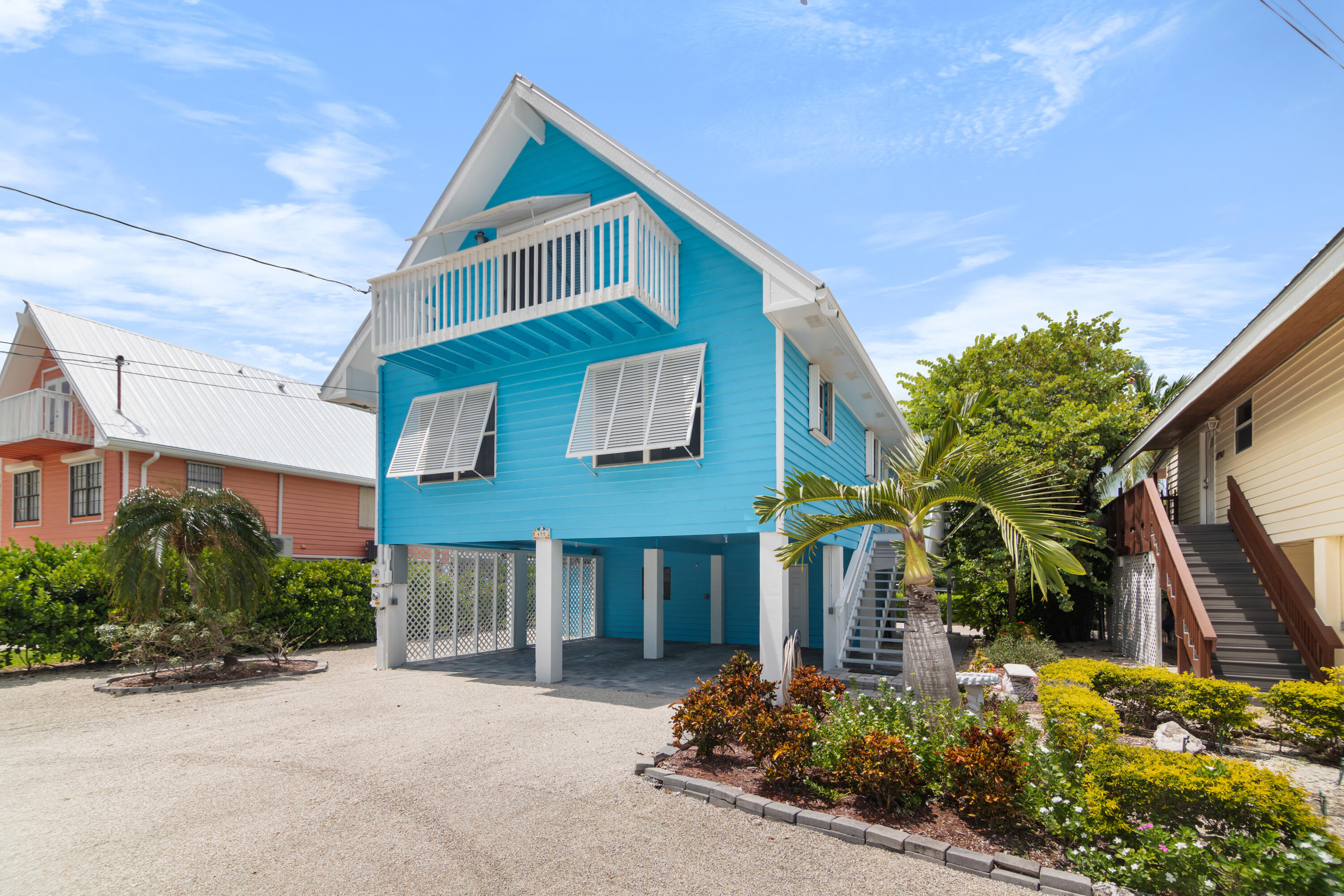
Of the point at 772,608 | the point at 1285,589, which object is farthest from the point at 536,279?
the point at 1285,589

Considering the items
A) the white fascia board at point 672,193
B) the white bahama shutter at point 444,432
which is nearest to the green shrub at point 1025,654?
the white fascia board at point 672,193

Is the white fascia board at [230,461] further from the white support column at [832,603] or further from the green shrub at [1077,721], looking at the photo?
the green shrub at [1077,721]

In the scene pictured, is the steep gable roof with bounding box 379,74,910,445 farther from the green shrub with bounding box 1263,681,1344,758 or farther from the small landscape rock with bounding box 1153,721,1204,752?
the green shrub with bounding box 1263,681,1344,758

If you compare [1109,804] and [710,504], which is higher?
[710,504]

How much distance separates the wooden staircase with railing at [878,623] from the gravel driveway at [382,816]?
14.0 feet

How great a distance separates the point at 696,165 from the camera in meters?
11.7

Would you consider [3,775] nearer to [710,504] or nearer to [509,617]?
[710,504]

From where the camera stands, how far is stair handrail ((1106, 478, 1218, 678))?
8.69 metres

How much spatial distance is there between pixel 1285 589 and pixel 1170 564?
4.31 ft

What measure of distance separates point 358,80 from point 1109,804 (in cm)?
1063

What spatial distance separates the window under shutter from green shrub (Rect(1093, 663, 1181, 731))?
5.12m

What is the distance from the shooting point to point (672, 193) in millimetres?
10359

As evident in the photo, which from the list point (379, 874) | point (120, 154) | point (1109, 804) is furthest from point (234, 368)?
point (1109, 804)

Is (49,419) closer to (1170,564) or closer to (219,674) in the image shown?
(219,674)
